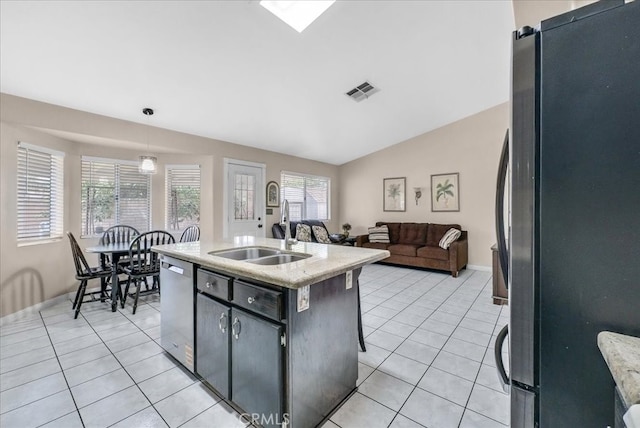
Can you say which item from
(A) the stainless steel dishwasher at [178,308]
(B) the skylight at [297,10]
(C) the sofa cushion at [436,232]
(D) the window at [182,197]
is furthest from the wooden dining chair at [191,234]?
(C) the sofa cushion at [436,232]

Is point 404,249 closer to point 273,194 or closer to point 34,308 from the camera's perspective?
point 273,194

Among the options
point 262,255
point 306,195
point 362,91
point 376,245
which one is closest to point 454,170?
point 376,245

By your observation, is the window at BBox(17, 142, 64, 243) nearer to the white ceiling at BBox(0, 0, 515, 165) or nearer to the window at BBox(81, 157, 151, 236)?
the window at BBox(81, 157, 151, 236)

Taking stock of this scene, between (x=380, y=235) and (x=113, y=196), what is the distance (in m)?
5.00

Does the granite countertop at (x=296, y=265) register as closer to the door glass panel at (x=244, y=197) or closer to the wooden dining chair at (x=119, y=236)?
the wooden dining chair at (x=119, y=236)

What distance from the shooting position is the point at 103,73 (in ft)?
8.96

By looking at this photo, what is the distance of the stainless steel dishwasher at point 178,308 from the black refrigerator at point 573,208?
1.91 meters

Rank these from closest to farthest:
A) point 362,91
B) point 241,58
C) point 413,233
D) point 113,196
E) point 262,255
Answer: point 262,255 < point 241,58 < point 362,91 < point 113,196 < point 413,233

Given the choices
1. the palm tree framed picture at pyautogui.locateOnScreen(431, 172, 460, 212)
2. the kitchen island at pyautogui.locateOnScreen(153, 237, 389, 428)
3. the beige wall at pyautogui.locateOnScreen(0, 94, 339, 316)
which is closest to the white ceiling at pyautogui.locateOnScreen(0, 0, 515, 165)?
the beige wall at pyautogui.locateOnScreen(0, 94, 339, 316)

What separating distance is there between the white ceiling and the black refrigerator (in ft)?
7.27

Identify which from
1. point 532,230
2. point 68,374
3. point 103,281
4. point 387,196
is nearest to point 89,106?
point 103,281

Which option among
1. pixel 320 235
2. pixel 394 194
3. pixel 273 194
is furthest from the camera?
pixel 394 194

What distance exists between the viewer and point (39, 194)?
3299 millimetres

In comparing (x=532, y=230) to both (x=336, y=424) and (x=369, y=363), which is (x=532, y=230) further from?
(x=369, y=363)
